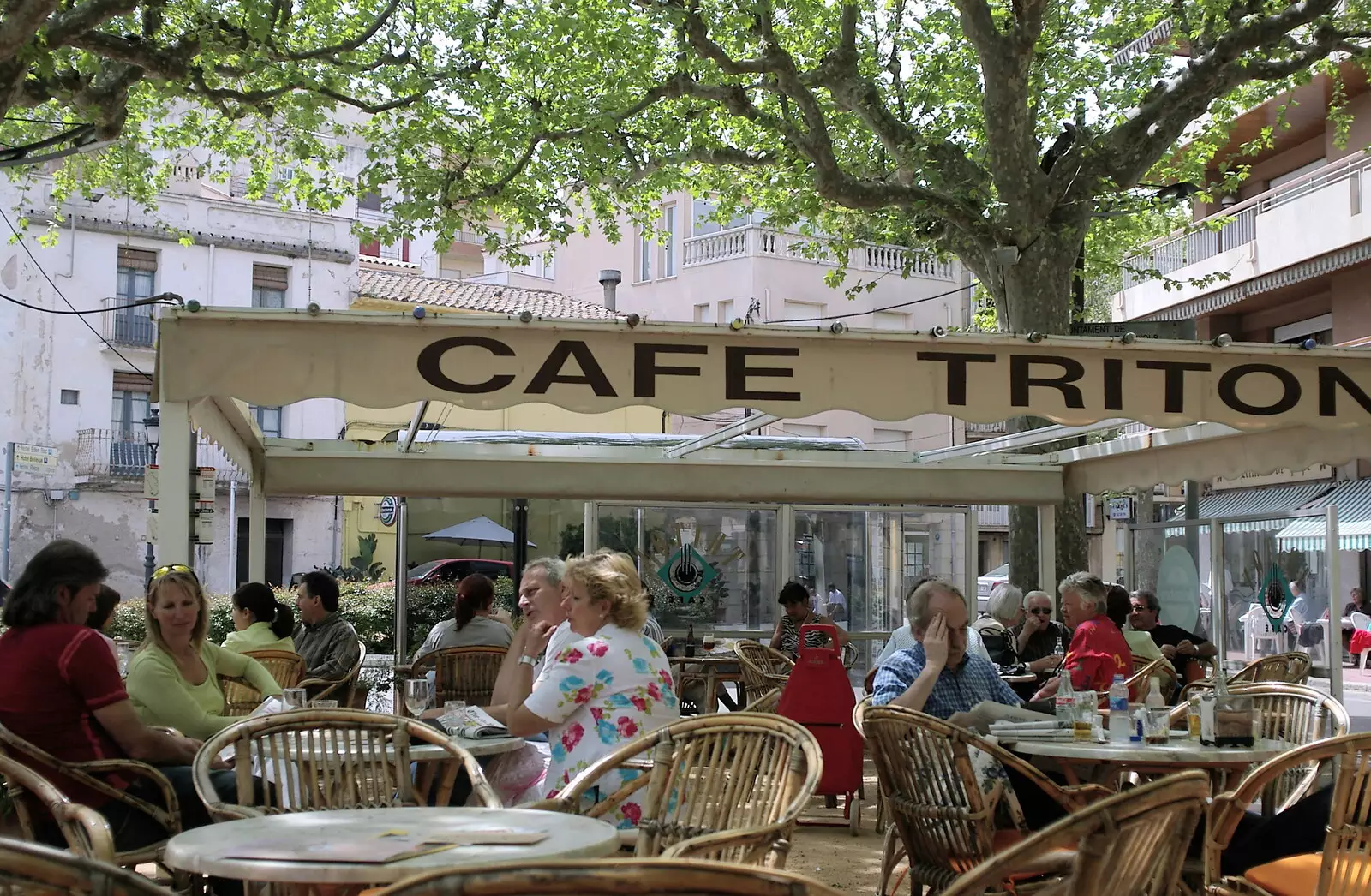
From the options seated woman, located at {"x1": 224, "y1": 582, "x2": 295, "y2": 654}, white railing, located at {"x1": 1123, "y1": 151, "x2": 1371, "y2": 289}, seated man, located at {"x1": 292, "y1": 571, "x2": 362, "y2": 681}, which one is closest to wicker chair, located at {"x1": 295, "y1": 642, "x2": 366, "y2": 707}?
seated woman, located at {"x1": 224, "y1": 582, "x2": 295, "y2": 654}

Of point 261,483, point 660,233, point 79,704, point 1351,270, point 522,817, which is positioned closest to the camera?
point 522,817

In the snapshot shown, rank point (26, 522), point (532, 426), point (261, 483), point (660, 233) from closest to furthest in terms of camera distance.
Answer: point (261, 483), point (660, 233), point (26, 522), point (532, 426)

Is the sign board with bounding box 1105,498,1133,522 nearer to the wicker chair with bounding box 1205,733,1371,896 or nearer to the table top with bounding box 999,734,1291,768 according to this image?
the table top with bounding box 999,734,1291,768

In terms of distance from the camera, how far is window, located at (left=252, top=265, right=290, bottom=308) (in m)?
33.5

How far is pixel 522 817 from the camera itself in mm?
2926

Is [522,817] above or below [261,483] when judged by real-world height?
below

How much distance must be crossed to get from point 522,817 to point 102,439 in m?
31.2

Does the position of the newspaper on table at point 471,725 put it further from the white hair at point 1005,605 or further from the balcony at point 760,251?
the balcony at point 760,251

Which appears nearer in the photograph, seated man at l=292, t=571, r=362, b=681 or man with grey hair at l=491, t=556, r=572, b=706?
man with grey hair at l=491, t=556, r=572, b=706

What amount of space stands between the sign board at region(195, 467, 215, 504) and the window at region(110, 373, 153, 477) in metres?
25.7

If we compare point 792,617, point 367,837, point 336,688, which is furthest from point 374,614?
point 367,837

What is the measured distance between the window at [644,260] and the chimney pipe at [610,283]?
0.81m

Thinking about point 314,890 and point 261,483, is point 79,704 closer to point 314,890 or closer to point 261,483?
point 314,890

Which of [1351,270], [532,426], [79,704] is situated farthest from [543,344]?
[532,426]
